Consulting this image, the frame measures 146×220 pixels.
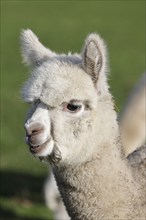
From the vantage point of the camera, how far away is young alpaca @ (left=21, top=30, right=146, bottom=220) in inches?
167

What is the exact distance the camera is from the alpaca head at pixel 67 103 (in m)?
4.20

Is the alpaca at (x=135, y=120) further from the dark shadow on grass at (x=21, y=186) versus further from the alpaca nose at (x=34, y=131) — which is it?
the alpaca nose at (x=34, y=131)

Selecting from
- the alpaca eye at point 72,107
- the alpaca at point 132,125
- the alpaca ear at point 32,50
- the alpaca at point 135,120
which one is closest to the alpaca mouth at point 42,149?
the alpaca eye at point 72,107

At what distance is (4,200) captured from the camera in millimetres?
8734

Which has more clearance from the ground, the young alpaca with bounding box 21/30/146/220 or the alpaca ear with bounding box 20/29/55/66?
the alpaca ear with bounding box 20/29/55/66

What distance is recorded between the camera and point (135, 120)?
7.96m

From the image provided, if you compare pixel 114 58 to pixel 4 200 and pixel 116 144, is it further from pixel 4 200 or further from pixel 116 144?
pixel 116 144

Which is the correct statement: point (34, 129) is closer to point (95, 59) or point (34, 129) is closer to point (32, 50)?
point (95, 59)

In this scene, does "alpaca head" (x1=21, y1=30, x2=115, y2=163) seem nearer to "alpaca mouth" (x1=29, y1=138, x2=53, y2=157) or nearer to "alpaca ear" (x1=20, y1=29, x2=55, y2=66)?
"alpaca mouth" (x1=29, y1=138, x2=53, y2=157)

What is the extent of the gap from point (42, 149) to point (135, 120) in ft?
12.7

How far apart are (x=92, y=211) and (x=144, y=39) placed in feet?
63.1

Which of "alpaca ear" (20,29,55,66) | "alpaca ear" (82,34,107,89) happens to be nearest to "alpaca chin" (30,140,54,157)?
"alpaca ear" (82,34,107,89)

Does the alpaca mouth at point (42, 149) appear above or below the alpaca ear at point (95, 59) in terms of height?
below

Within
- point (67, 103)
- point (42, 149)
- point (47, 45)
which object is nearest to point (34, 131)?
point (42, 149)
